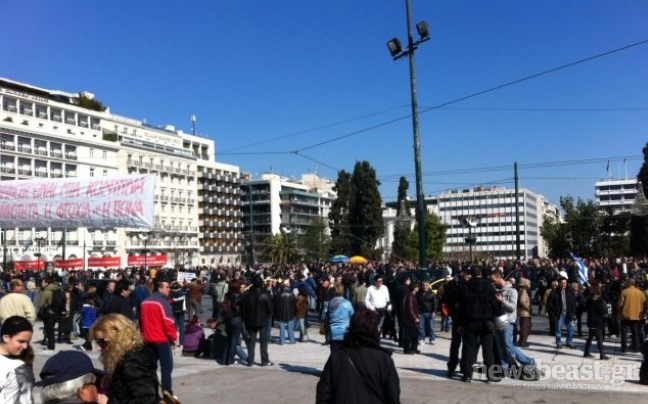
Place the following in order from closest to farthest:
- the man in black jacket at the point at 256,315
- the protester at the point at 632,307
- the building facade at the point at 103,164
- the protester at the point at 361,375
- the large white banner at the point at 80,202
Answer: the protester at the point at 361,375
the man in black jacket at the point at 256,315
the protester at the point at 632,307
the large white banner at the point at 80,202
the building facade at the point at 103,164

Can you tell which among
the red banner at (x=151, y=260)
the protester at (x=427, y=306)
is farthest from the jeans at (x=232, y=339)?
the red banner at (x=151, y=260)

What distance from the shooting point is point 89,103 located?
93.5 meters

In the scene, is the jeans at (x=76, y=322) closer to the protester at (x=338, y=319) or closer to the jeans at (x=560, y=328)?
the protester at (x=338, y=319)

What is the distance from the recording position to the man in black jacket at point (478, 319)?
10102 mm

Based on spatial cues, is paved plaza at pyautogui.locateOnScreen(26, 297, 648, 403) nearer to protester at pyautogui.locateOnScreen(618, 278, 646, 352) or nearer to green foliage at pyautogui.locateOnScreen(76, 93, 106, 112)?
protester at pyautogui.locateOnScreen(618, 278, 646, 352)

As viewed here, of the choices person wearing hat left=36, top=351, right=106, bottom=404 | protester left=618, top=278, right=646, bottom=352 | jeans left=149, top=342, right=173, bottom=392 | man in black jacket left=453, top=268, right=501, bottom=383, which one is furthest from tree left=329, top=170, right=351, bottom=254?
person wearing hat left=36, top=351, right=106, bottom=404

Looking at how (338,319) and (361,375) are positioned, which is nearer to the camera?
(361,375)

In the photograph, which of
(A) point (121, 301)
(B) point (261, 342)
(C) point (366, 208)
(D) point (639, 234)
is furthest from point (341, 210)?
(A) point (121, 301)

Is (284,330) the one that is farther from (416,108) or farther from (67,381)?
(67,381)

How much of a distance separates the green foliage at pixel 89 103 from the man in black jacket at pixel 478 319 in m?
90.5

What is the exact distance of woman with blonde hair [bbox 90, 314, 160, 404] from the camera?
14.2ft

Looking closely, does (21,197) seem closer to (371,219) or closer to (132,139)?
(371,219)

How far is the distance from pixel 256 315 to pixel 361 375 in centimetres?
854

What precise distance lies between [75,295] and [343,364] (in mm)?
15423
